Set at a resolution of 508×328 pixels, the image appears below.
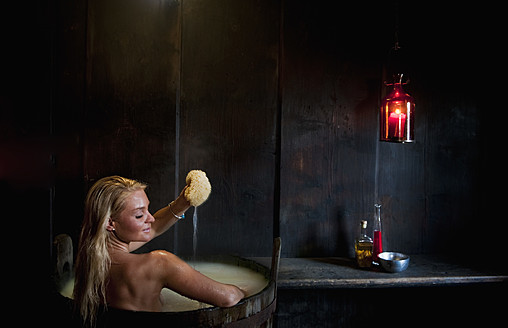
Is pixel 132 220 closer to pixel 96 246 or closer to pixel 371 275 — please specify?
pixel 96 246

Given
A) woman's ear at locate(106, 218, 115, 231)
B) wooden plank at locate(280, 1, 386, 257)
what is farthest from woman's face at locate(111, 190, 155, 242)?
wooden plank at locate(280, 1, 386, 257)

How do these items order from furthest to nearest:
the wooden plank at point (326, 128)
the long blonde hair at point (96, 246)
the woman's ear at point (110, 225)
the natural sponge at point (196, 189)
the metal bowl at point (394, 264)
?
the wooden plank at point (326, 128), the metal bowl at point (394, 264), the natural sponge at point (196, 189), the woman's ear at point (110, 225), the long blonde hair at point (96, 246)

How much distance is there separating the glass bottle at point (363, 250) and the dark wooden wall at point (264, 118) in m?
0.29

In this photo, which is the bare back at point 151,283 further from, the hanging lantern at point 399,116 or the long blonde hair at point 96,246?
the hanging lantern at point 399,116

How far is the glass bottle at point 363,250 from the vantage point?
10.6 feet

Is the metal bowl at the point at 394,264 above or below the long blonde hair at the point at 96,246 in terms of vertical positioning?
below

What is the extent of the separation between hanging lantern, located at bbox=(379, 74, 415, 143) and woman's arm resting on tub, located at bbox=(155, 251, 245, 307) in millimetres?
1992

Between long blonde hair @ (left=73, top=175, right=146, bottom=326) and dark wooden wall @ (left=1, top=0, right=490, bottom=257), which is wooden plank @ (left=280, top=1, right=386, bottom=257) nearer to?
dark wooden wall @ (left=1, top=0, right=490, bottom=257)

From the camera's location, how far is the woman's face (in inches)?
85.4

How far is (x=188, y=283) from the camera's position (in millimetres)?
2029

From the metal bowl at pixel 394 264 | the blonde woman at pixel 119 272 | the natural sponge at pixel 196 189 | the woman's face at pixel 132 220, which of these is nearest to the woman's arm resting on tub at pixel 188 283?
the blonde woman at pixel 119 272

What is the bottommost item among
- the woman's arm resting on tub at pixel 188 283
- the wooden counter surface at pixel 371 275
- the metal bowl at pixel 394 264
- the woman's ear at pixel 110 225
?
the wooden counter surface at pixel 371 275

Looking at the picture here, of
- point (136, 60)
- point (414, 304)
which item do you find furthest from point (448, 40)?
point (136, 60)

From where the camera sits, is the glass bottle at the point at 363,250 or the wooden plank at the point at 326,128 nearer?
the glass bottle at the point at 363,250
